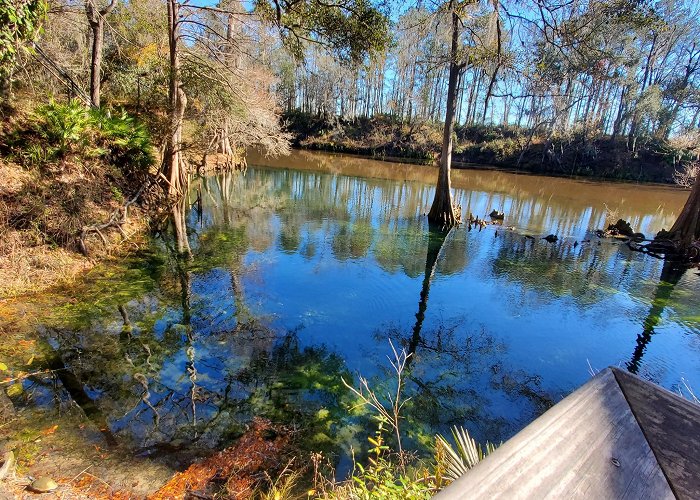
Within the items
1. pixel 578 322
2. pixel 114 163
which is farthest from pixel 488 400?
pixel 114 163

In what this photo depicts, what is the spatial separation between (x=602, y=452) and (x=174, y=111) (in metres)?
12.3

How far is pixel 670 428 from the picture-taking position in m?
0.86

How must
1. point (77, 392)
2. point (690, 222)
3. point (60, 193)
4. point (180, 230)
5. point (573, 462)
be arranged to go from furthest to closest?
point (690, 222), point (180, 230), point (60, 193), point (77, 392), point (573, 462)

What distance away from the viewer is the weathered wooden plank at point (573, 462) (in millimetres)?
682

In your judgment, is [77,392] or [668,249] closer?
[77,392]

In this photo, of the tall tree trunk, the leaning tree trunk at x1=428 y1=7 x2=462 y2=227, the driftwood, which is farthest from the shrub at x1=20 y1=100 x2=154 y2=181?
the driftwood

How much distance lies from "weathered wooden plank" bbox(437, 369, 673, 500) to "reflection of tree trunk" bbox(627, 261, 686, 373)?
20.9 ft

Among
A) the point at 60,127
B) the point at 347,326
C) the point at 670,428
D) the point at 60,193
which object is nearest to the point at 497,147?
the point at 347,326

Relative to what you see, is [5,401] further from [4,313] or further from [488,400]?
[488,400]

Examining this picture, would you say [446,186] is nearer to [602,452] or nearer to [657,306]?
[657,306]

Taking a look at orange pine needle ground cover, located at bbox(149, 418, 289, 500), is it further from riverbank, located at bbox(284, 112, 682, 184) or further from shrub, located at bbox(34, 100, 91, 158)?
riverbank, located at bbox(284, 112, 682, 184)

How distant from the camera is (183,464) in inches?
138

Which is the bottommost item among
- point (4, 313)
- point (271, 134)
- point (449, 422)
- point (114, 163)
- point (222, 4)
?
point (449, 422)

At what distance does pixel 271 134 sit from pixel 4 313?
15.7m
